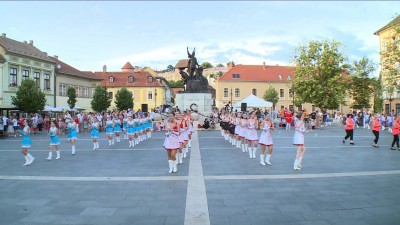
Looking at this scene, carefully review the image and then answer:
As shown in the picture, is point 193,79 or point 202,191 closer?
point 202,191

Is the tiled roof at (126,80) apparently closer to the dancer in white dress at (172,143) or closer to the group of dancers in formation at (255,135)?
the group of dancers in formation at (255,135)

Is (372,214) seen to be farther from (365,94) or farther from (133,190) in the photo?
(365,94)

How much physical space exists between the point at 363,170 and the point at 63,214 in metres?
9.17

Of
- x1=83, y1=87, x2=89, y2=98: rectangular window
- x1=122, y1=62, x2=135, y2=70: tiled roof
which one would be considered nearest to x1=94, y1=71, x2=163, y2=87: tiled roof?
x1=83, y1=87, x2=89, y2=98: rectangular window

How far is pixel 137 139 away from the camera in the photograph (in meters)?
20.8

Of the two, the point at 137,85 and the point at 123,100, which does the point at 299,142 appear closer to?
the point at 123,100

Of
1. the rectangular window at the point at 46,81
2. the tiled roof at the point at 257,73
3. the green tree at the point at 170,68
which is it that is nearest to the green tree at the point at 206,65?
the green tree at the point at 170,68

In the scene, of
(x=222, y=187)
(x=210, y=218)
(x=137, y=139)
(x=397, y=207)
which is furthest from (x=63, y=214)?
(x=137, y=139)

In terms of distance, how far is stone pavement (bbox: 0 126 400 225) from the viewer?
6383 mm

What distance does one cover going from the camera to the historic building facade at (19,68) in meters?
38.4

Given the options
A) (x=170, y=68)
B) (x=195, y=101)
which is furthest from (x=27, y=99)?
(x=170, y=68)

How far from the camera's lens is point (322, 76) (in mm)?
47562

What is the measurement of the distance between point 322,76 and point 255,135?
120ft

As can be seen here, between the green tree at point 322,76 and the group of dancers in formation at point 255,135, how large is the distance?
29390 mm
